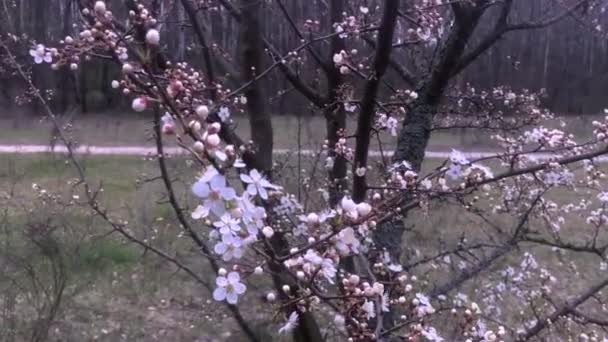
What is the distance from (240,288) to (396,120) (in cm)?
201

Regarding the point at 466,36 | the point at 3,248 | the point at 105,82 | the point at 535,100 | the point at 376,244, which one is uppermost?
the point at 466,36

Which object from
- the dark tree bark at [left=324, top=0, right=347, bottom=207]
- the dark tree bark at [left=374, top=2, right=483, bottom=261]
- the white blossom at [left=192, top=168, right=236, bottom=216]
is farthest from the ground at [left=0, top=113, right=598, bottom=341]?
the white blossom at [left=192, top=168, right=236, bottom=216]

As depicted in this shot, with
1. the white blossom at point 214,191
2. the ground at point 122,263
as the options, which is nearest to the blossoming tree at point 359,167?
the white blossom at point 214,191

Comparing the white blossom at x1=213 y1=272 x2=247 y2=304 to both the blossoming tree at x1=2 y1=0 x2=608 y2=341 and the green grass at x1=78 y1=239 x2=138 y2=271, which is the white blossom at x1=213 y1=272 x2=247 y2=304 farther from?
the green grass at x1=78 y1=239 x2=138 y2=271

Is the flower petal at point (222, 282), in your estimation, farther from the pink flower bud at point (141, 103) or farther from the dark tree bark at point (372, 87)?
the dark tree bark at point (372, 87)

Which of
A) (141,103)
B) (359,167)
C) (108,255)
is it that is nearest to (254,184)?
(141,103)

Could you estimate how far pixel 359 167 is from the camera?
8.80 feet

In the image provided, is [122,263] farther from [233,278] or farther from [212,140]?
[212,140]

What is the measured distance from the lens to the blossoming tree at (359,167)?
134cm

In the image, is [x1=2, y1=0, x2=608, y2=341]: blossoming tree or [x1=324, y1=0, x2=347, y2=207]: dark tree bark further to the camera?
[x1=324, y1=0, x2=347, y2=207]: dark tree bark

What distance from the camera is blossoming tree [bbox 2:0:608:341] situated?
4.40 feet

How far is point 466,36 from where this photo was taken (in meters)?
3.01

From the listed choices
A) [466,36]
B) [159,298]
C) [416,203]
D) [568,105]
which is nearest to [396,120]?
[466,36]

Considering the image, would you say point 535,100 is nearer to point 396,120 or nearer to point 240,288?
point 396,120
